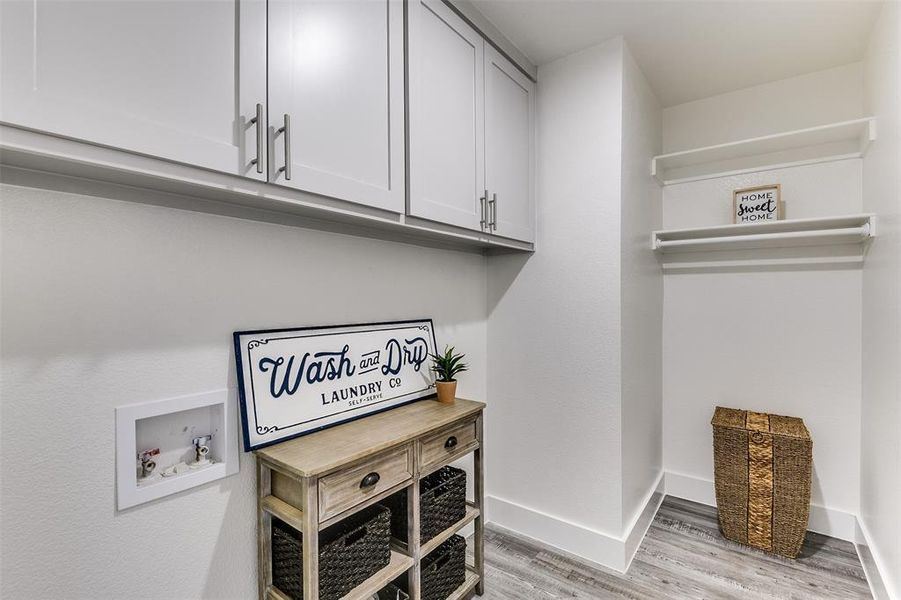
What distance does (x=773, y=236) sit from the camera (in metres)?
2.21

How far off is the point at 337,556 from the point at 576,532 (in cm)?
135

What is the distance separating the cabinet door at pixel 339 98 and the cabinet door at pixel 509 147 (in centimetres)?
58

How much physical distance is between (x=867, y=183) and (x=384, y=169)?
2451 mm

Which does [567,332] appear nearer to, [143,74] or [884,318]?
[884,318]

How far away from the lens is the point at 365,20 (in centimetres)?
128

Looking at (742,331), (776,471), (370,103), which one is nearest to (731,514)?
(776,471)

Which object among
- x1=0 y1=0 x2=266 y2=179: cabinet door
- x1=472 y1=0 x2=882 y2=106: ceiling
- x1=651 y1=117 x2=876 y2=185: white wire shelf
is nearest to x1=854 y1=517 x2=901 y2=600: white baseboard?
x1=651 y1=117 x2=876 y2=185: white wire shelf

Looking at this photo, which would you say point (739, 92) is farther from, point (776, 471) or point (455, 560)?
point (455, 560)

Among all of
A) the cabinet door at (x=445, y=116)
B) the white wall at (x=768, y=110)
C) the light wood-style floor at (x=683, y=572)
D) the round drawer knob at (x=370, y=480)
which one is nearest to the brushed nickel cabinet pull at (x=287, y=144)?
the cabinet door at (x=445, y=116)

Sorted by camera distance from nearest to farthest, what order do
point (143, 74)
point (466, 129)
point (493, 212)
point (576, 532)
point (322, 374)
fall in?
1. point (143, 74)
2. point (322, 374)
3. point (466, 129)
4. point (493, 212)
5. point (576, 532)

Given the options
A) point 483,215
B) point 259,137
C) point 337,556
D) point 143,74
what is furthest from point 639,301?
point 143,74

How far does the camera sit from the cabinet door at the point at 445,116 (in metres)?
1.48

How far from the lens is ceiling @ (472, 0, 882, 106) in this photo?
1767 mm

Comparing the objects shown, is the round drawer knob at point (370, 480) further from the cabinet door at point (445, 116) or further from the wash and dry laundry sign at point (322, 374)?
the cabinet door at point (445, 116)
